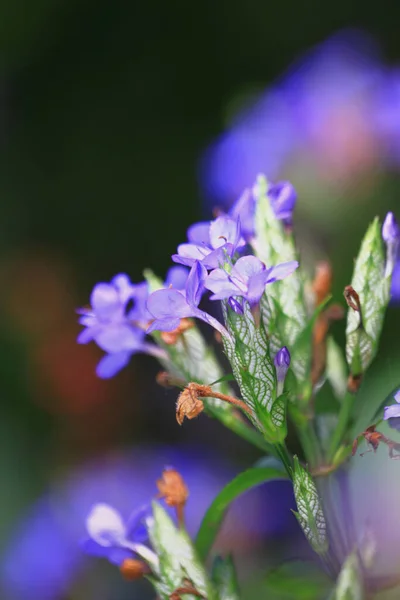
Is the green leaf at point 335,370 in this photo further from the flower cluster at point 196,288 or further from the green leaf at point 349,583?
the green leaf at point 349,583

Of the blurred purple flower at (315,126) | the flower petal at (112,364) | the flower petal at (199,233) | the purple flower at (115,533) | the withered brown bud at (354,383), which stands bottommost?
the purple flower at (115,533)

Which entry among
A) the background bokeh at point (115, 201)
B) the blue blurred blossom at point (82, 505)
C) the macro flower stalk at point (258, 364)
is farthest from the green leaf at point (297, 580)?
the blue blurred blossom at point (82, 505)

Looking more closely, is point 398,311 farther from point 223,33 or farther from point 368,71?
point 223,33

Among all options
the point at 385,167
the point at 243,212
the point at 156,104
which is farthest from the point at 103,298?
the point at 156,104

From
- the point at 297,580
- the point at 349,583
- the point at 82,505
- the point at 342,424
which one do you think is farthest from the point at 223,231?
the point at 82,505

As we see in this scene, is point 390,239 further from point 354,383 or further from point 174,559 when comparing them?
point 174,559

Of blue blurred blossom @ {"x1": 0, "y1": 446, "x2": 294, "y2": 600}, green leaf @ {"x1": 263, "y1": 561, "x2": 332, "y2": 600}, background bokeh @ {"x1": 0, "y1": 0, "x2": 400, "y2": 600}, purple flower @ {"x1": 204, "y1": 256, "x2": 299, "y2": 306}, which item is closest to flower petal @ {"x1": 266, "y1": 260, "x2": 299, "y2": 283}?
purple flower @ {"x1": 204, "y1": 256, "x2": 299, "y2": 306}
